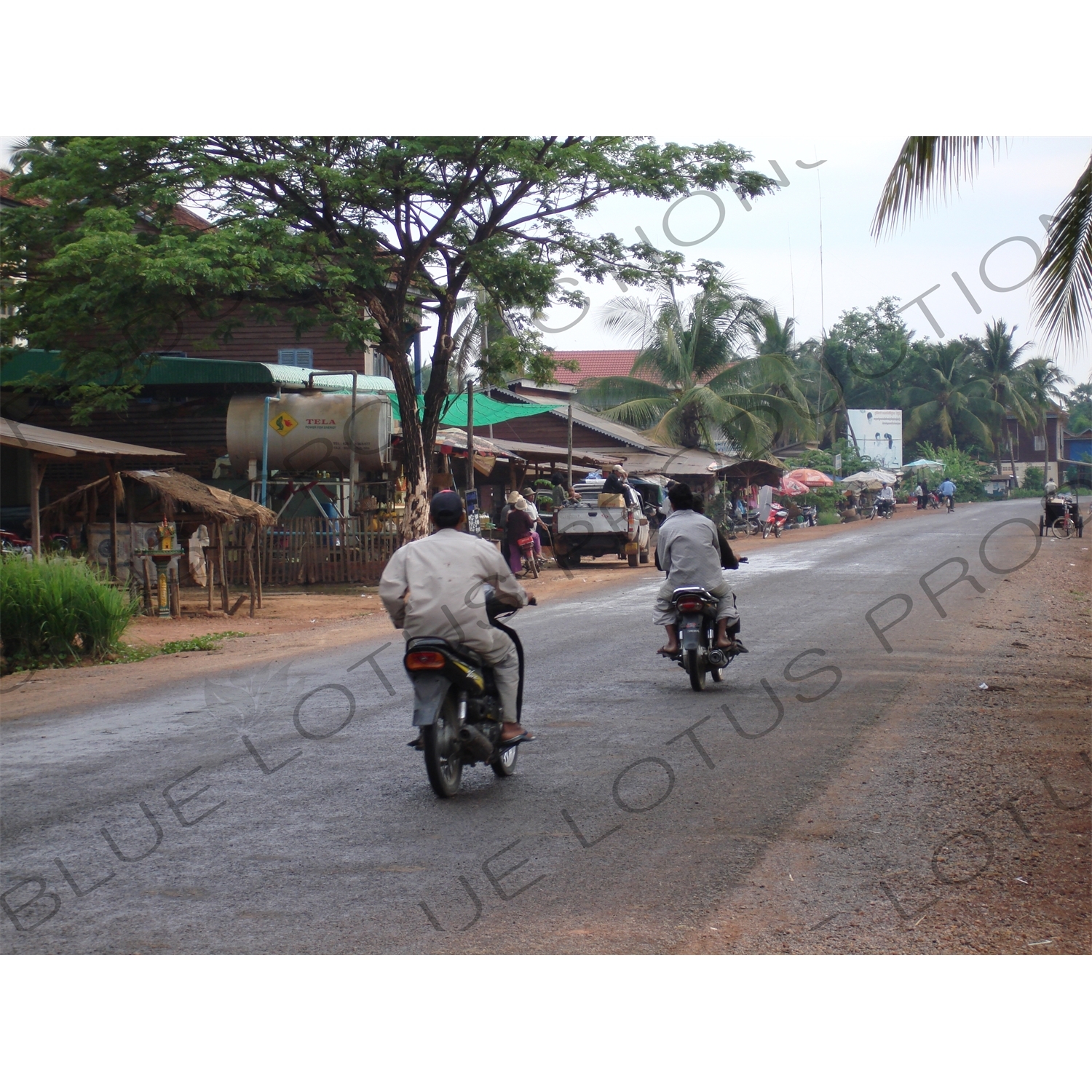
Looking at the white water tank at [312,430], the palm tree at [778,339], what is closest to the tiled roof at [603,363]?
the palm tree at [778,339]

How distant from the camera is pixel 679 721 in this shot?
7914 millimetres

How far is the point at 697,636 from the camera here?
897 cm

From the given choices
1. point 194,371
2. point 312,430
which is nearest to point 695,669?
point 312,430

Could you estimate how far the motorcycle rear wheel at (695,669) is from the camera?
9000mm

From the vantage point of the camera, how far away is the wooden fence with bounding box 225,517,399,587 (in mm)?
20766

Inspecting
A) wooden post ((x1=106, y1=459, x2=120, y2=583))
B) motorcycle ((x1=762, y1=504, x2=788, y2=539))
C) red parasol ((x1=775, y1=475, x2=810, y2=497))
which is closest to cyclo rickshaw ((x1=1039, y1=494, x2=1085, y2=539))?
motorcycle ((x1=762, y1=504, x2=788, y2=539))

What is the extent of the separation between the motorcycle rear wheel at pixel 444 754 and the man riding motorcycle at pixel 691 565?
3.42 m

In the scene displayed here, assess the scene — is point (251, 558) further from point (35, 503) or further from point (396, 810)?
point (396, 810)

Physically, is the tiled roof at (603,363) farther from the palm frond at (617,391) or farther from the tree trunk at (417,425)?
the tree trunk at (417,425)

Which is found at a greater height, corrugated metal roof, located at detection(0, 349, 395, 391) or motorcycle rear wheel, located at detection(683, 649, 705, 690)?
corrugated metal roof, located at detection(0, 349, 395, 391)

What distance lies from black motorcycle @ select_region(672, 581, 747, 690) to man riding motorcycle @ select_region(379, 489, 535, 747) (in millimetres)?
2954

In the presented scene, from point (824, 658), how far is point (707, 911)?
22.8ft

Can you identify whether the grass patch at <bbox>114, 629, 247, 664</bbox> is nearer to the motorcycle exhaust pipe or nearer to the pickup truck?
the motorcycle exhaust pipe

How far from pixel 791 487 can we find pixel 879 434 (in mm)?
22794
